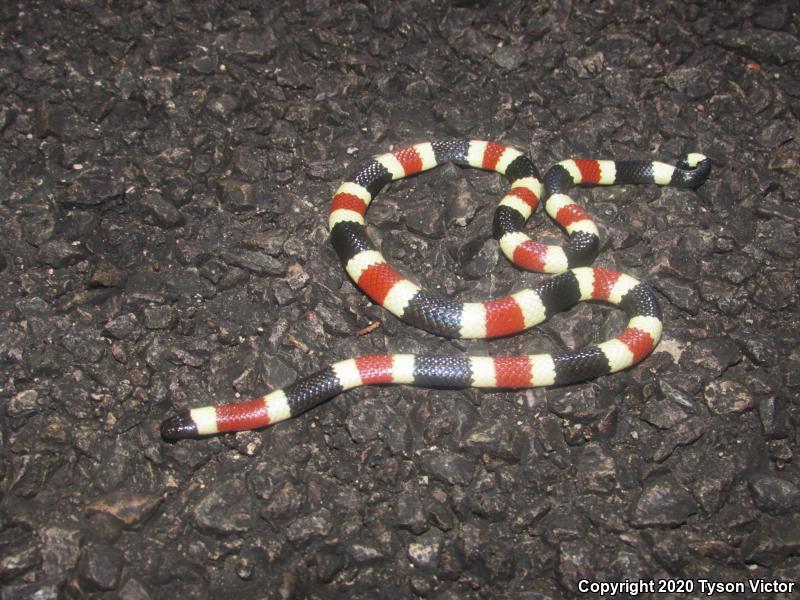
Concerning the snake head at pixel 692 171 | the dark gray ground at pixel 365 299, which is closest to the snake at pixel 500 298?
the snake head at pixel 692 171

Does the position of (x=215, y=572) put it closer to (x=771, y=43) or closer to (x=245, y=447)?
(x=245, y=447)

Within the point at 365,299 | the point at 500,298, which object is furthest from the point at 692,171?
the point at 365,299

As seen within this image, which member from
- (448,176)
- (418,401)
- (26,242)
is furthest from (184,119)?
(418,401)

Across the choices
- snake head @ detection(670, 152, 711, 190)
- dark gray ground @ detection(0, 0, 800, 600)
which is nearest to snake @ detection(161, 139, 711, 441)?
snake head @ detection(670, 152, 711, 190)

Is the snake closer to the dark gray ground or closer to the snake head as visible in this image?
the snake head

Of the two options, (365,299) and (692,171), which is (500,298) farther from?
(692,171)
